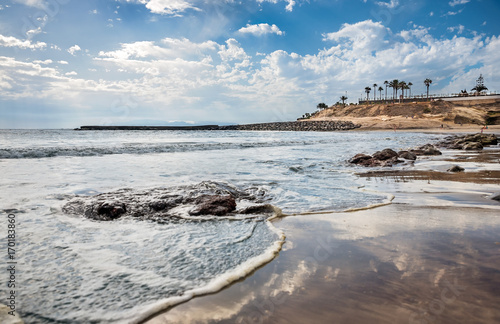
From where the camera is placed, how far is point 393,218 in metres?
4.50

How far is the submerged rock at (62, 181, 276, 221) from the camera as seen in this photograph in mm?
4906

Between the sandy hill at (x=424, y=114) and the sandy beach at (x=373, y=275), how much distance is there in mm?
66807

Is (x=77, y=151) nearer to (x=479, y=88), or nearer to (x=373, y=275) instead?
(x=373, y=275)

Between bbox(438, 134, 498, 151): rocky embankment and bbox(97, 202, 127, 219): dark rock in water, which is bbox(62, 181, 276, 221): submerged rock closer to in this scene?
bbox(97, 202, 127, 219): dark rock in water

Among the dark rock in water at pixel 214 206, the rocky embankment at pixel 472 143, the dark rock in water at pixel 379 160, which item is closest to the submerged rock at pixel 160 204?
the dark rock in water at pixel 214 206

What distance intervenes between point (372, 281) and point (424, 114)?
88.1 m

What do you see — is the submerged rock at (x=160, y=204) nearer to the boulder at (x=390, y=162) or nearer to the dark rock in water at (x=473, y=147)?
the boulder at (x=390, y=162)

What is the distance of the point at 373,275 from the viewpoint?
8.79 feet

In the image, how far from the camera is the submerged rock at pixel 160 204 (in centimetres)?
491

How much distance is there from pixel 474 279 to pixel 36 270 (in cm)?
421

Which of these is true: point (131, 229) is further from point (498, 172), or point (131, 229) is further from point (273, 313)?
point (498, 172)

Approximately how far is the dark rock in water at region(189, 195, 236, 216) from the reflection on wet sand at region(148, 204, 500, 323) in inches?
56.1

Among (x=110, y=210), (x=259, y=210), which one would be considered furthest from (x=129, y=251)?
(x=259, y=210)

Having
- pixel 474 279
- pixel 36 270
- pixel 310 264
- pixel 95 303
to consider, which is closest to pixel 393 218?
pixel 474 279
